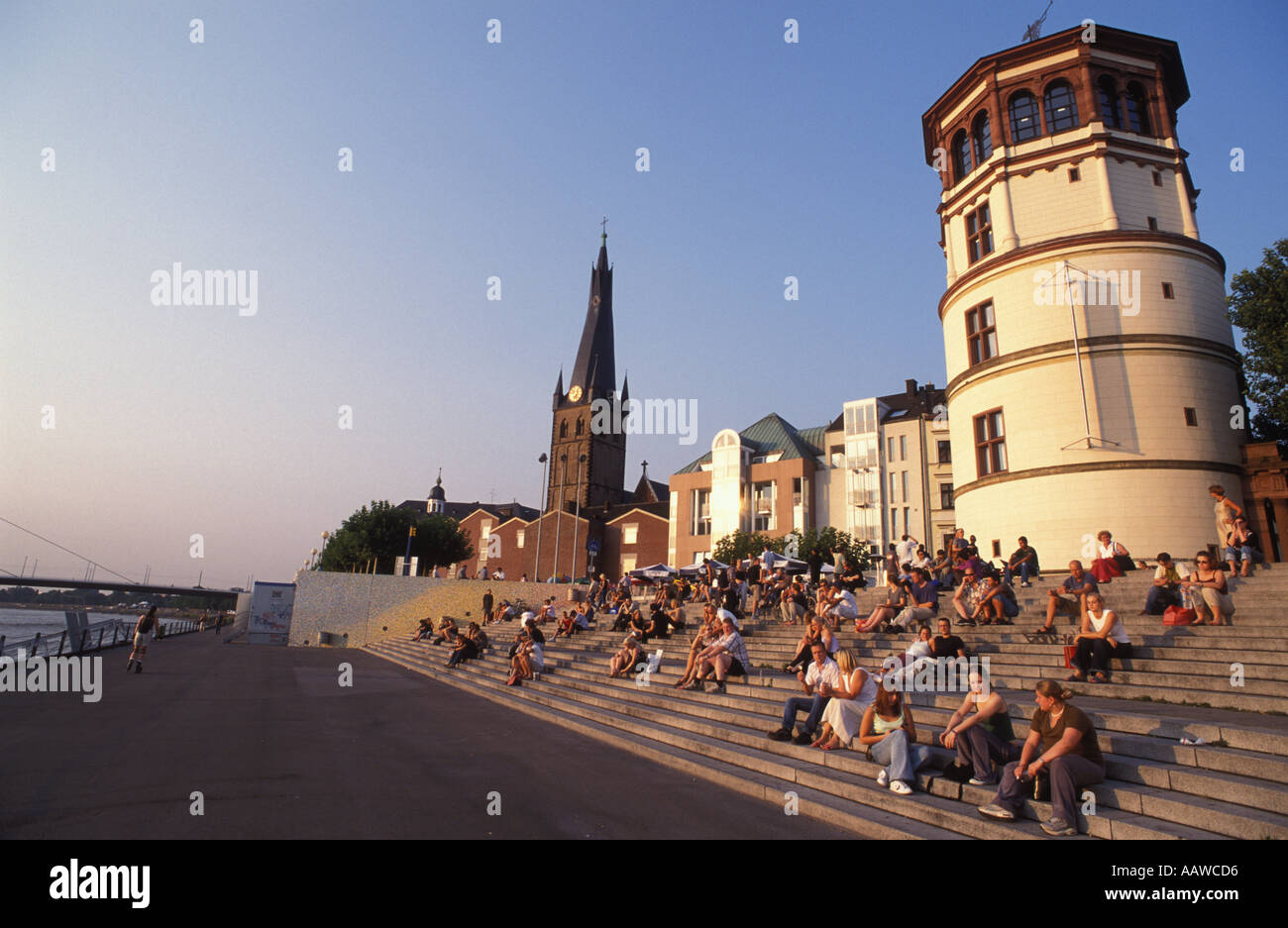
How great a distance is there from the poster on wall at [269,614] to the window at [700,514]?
3416 centimetres

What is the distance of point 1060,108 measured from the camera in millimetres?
22375

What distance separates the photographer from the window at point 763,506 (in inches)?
2219

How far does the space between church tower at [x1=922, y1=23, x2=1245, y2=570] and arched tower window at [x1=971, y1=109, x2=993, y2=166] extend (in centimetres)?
5

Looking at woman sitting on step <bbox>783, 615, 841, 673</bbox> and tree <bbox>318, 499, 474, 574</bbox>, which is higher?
tree <bbox>318, 499, 474, 574</bbox>

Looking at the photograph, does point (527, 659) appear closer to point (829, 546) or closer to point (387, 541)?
point (829, 546)

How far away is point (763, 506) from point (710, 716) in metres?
46.8

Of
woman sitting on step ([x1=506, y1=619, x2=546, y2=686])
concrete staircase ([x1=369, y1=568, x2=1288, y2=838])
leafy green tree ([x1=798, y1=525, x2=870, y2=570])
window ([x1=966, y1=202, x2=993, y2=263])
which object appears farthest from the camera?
leafy green tree ([x1=798, y1=525, x2=870, y2=570])

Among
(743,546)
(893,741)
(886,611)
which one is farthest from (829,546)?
(893,741)

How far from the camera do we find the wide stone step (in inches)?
224

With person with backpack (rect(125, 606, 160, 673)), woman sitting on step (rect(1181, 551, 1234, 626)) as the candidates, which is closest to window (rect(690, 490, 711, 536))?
person with backpack (rect(125, 606, 160, 673))

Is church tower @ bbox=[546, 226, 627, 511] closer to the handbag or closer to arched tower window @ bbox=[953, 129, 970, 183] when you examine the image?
arched tower window @ bbox=[953, 129, 970, 183]

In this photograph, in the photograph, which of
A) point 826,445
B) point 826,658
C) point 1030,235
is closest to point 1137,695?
point 826,658

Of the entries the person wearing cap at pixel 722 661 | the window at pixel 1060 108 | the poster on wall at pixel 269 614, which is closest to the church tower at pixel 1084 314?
the window at pixel 1060 108

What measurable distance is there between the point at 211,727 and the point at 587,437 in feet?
258
